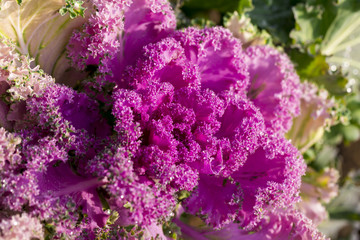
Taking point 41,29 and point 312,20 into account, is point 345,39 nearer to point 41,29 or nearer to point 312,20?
point 312,20

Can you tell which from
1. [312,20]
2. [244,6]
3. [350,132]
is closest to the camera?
[244,6]

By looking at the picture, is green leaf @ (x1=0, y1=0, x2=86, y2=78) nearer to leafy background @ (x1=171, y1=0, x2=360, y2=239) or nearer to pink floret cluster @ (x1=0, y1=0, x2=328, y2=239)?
pink floret cluster @ (x1=0, y1=0, x2=328, y2=239)

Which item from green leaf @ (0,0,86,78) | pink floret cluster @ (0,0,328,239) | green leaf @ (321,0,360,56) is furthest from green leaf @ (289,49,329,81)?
green leaf @ (0,0,86,78)

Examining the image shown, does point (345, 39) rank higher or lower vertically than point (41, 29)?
lower

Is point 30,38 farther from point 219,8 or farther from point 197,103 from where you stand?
point 219,8

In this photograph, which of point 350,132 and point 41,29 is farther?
point 350,132

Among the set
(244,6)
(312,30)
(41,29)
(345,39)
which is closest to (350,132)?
(345,39)
